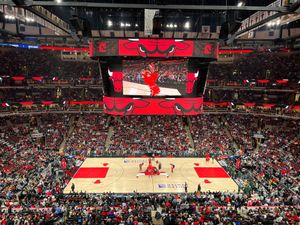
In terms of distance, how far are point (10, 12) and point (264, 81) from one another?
37297 mm

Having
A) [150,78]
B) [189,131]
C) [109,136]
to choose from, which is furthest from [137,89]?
[189,131]

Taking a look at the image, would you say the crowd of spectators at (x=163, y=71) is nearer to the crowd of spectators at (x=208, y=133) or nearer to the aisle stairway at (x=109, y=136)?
the crowd of spectators at (x=208, y=133)

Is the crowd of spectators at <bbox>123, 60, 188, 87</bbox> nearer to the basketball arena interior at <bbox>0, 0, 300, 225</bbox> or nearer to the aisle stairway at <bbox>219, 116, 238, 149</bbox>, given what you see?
the basketball arena interior at <bbox>0, 0, 300, 225</bbox>

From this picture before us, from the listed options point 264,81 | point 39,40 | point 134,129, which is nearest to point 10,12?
point 134,129

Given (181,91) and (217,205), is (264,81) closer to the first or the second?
(181,91)

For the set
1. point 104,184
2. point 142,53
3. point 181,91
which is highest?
point 142,53

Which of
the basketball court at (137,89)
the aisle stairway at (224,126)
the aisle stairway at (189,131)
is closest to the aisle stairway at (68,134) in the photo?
the basketball court at (137,89)

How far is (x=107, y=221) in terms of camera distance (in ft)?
45.3

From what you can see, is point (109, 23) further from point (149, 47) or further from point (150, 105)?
point (150, 105)

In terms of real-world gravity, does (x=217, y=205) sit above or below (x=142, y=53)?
below

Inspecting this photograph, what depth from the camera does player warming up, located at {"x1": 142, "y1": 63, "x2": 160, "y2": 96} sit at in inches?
837

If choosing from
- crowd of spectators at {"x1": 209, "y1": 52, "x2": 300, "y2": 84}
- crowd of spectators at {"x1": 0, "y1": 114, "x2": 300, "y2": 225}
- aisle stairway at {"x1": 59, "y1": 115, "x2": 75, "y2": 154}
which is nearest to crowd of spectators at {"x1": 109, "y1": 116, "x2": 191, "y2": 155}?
crowd of spectators at {"x1": 0, "y1": 114, "x2": 300, "y2": 225}

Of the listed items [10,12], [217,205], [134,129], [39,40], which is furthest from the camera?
[39,40]

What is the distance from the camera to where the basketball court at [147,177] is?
73.0 ft
